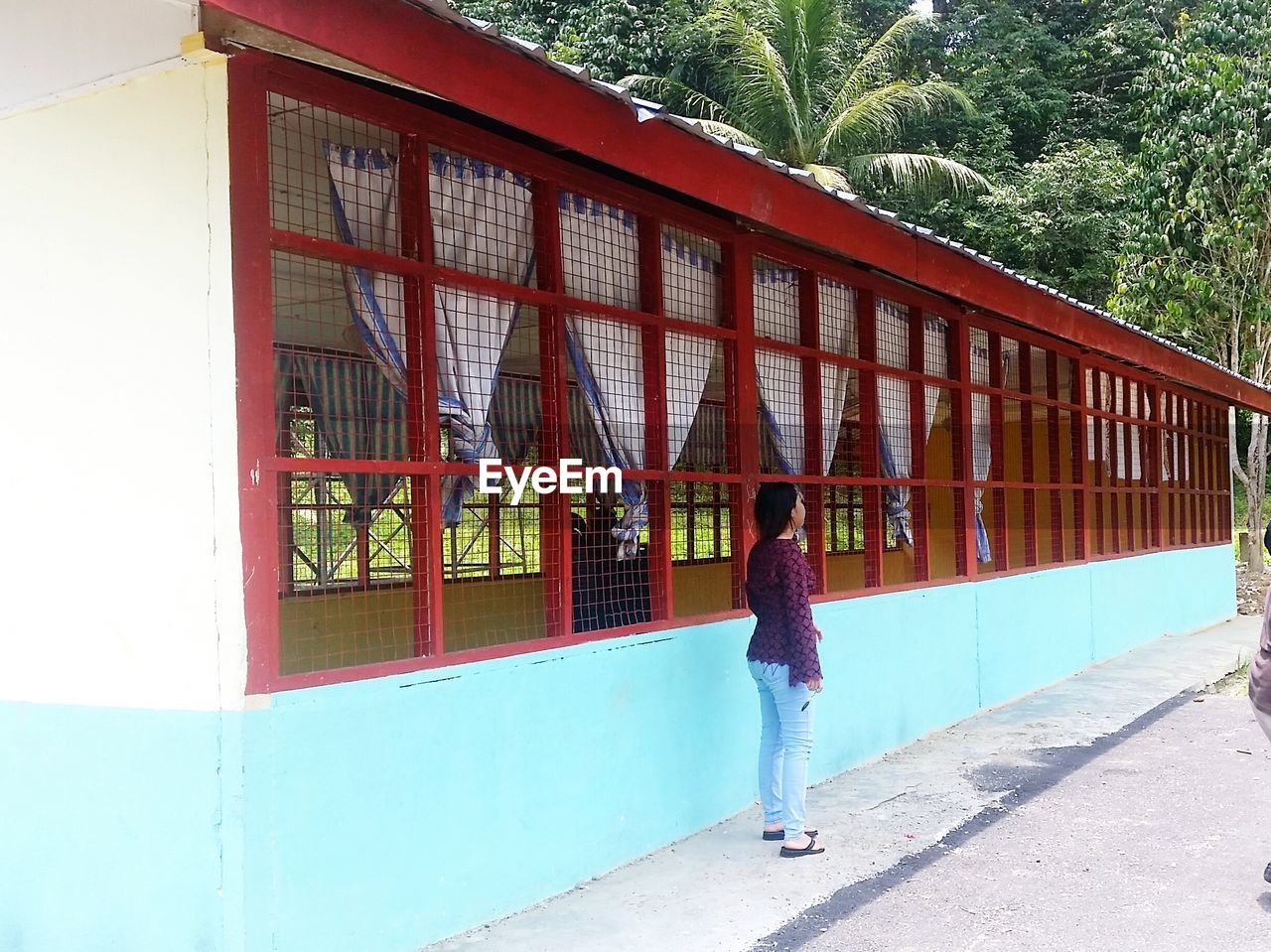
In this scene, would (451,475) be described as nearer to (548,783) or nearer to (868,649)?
(548,783)

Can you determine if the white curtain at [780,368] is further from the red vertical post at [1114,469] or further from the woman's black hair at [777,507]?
the red vertical post at [1114,469]

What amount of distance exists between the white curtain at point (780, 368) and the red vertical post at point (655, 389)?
915mm

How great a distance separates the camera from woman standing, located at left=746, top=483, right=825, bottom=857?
509 centimetres

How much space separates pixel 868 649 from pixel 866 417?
4.57 feet

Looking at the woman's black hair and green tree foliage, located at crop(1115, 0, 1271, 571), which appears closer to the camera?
the woman's black hair

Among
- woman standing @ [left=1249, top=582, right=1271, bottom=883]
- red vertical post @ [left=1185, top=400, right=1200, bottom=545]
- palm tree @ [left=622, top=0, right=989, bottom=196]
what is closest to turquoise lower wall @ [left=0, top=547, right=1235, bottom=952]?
woman standing @ [left=1249, top=582, right=1271, bottom=883]

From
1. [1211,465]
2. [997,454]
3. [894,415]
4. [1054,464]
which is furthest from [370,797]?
[1211,465]

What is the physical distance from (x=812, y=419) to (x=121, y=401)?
13.1ft

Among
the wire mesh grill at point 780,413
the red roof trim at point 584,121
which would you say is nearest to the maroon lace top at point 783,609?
the wire mesh grill at point 780,413

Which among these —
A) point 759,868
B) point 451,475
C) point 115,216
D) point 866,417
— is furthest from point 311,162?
point 866,417

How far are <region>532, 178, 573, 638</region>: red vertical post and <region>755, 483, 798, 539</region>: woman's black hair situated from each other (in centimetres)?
92

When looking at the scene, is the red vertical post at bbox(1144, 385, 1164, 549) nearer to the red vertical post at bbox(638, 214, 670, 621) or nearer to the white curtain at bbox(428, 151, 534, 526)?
the red vertical post at bbox(638, 214, 670, 621)

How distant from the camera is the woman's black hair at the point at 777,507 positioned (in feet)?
17.1

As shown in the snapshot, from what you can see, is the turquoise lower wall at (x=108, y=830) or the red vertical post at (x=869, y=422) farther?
the red vertical post at (x=869, y=422)
